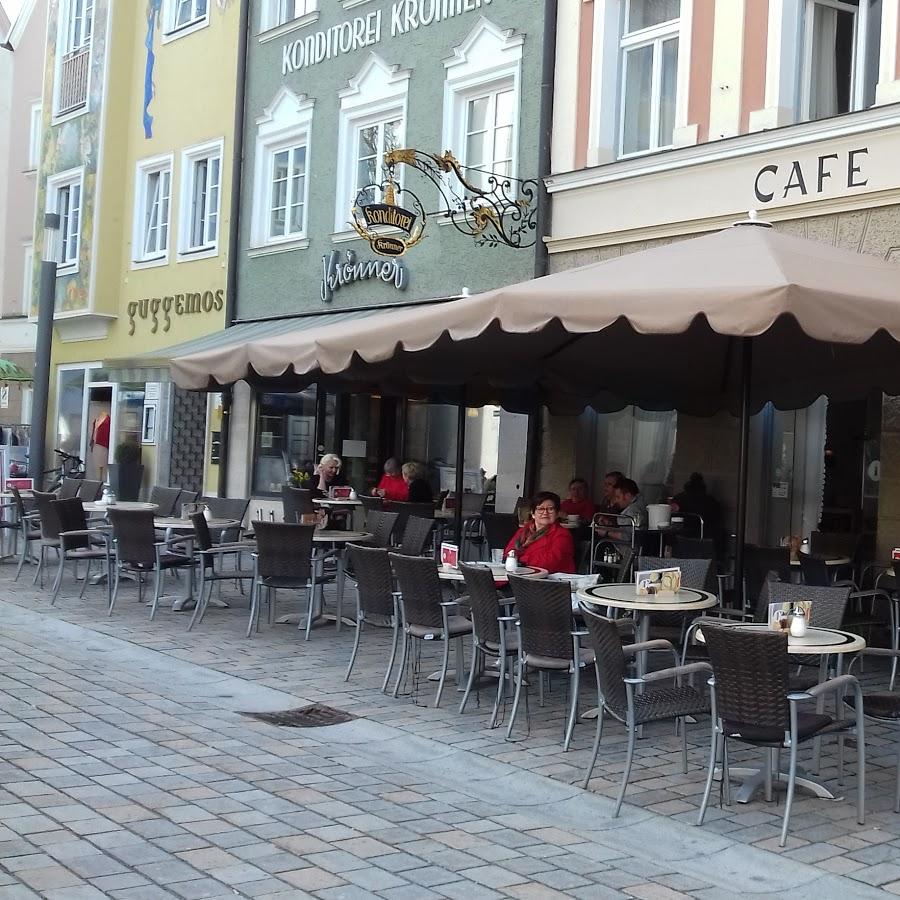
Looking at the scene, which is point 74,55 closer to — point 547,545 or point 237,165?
point 237,165

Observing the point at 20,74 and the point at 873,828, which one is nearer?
the point at 873,828

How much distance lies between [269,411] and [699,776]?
12727mm

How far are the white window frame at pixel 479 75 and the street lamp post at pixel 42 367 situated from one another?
5740mm

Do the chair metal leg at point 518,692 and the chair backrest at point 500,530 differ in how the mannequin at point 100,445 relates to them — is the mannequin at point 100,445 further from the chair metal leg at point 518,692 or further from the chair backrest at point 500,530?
the chair metal leg at point 518,692

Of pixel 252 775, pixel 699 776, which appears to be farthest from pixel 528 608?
pixel 252 775

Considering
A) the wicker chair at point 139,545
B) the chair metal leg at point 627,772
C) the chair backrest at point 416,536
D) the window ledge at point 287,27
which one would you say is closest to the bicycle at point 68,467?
the window ledge at point 287,27

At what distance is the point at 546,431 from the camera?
13609 millimetres

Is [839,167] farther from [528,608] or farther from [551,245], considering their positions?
[528,608]

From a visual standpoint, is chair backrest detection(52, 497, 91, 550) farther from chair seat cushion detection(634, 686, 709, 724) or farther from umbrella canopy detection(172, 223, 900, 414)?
chair seat cushion detection(634, 686, 709, 724)

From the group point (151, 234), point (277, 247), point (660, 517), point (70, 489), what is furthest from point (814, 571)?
point (151, 234)

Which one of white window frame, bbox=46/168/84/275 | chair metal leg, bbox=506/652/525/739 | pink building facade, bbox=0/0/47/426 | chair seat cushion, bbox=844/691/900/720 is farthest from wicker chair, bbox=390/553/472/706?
pink building facade, bbox=0/0/47/426

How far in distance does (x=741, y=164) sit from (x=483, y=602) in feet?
18.5

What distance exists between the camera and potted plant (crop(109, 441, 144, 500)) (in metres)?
19.6

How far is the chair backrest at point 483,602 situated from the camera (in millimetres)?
7133
